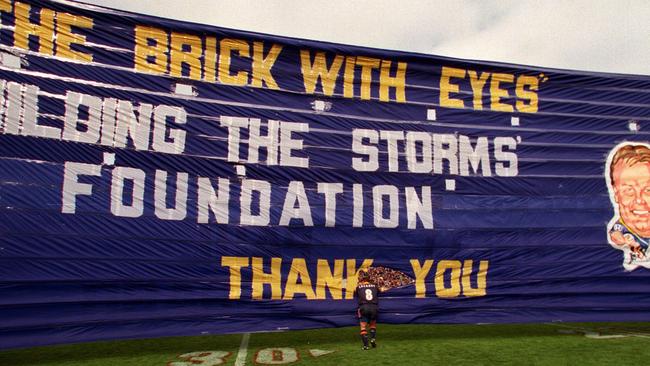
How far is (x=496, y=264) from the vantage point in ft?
25.6

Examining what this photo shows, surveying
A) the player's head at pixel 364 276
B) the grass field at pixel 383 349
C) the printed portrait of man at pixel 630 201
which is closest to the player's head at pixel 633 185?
the printed portrait of man at pixel 630 201

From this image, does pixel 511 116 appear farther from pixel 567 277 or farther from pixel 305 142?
pixel 305 142

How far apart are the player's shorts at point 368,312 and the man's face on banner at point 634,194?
491 cm

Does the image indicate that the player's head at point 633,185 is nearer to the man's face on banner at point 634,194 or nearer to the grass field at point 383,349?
the man's face on banner at point 634,194

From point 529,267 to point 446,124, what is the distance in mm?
2834

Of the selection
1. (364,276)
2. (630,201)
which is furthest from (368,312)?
(630,201)

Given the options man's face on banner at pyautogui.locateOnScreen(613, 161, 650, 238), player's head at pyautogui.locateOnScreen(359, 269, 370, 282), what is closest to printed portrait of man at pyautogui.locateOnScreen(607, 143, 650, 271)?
man's face on banner at pyautogui.locateOnScreen(613, 161, 650, 238)

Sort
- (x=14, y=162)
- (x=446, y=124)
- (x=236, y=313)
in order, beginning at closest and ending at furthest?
(x=14, y=162) < (x=236, y=313) < (x=446, y=124)

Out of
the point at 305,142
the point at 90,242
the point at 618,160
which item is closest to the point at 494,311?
the point at 618,160

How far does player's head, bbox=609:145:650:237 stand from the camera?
8.29 m

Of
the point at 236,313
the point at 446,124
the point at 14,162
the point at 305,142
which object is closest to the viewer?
the point at 14,162

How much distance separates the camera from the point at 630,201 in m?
8.34

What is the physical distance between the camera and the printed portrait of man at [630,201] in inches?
323

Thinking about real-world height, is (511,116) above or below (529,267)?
above
